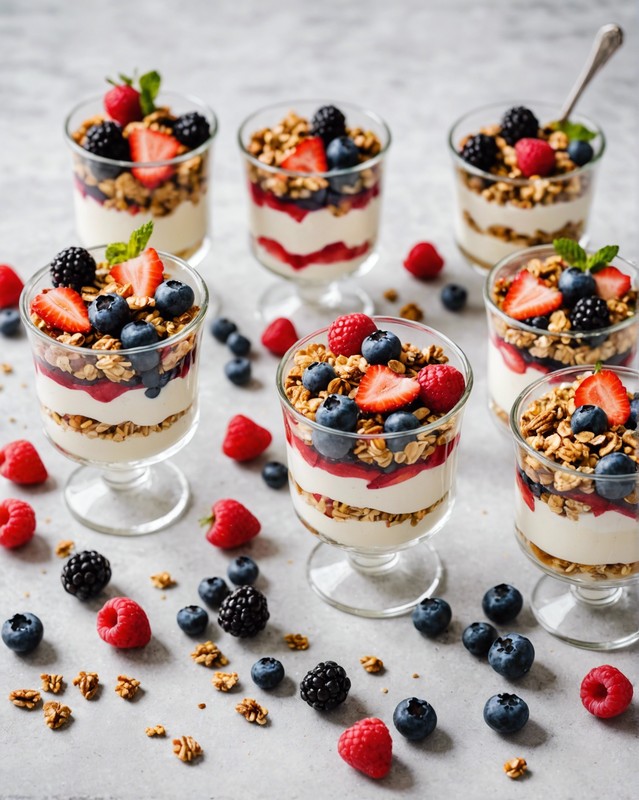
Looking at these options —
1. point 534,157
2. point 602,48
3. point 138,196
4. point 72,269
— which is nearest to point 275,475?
point 72,269

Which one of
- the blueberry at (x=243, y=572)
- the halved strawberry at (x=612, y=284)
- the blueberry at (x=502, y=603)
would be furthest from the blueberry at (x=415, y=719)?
the halved strawberry at (x=612, y=284)

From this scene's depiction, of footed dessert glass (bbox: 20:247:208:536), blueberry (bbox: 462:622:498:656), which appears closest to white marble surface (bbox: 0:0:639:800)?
blueberry (bbox: 462:622:498:656)

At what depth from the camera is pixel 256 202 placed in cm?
291

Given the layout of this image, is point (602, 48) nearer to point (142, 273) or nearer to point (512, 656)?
point (142, 273)

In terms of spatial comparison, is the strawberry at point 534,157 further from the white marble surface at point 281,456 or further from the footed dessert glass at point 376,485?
the footed dessert glass at point 376,485

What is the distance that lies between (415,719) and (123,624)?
583mm

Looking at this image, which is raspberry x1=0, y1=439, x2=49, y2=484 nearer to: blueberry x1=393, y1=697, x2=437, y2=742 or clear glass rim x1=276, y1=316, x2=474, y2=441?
clear glass rim x1=276, y1=316, x2=474, y2=441

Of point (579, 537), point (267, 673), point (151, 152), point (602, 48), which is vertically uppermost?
point (602, 48)

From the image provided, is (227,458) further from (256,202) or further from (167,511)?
(256,202)

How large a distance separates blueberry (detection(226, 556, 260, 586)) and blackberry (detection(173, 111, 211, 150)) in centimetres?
107

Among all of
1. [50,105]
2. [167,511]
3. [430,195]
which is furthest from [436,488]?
[50,105]

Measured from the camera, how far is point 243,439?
2672 millimetres

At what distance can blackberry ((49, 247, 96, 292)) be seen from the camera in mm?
2340

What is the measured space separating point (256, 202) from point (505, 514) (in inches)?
39.0
